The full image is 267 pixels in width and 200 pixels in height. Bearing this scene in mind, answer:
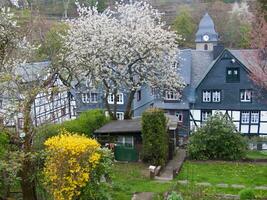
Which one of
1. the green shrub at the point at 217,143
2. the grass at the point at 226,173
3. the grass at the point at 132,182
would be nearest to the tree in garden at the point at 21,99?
the grass at the point at 132,182

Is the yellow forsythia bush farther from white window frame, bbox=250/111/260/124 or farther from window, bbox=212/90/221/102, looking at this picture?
white window frame, bbox=250/111/260/124

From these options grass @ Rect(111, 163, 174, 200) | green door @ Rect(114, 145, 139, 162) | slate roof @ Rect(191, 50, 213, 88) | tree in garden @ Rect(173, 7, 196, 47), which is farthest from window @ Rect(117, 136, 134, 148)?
tree in garden @ Rect(173, 7, 196, 47)

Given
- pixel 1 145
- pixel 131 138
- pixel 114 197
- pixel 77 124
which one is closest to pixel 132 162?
pixel 131 138

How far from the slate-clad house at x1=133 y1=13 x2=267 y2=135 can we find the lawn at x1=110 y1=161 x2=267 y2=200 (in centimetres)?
1436

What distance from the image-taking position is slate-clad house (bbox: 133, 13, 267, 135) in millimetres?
36375

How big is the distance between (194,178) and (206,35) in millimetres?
47216

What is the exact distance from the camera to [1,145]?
52.4 ft

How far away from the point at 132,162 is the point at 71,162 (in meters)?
10.4

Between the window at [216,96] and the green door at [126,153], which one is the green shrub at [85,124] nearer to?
the green door at [126,153]

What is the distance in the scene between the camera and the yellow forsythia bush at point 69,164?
12.5m

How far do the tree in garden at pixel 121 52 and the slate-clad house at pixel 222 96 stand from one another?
27.7 ft

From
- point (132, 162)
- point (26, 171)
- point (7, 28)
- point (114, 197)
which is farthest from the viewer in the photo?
point (132, 162)

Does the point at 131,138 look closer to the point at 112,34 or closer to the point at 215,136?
the point at 215,136

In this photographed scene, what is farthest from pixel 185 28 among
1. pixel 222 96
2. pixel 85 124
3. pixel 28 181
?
pixel 28 181
